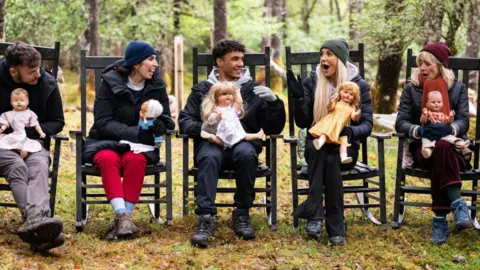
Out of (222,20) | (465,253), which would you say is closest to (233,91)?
(465,253)

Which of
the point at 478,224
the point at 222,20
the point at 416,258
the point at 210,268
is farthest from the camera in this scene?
the point at 222,20

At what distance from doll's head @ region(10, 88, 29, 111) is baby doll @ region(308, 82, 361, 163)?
6.43 feet

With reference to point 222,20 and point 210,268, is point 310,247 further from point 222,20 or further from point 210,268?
point 222,20

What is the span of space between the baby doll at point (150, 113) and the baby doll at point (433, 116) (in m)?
1.86

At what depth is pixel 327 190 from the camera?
15.8 ft

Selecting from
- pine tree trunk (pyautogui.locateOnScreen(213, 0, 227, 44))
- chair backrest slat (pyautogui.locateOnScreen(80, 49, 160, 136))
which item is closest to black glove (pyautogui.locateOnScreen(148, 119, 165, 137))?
chair backrest slat (pyautogui.locateOnScreen(80, 49, 160, 136))

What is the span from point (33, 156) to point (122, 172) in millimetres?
606

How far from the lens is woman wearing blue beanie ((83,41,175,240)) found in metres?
4.74

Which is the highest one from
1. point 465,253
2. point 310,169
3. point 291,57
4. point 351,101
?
point 291,57

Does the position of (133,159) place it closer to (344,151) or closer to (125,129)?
(125,129)

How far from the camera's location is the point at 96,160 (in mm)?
4781

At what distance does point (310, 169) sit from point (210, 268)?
1.10 m

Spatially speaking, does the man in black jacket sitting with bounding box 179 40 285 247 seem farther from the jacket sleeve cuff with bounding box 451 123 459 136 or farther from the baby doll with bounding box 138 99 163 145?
the jacket sleeve cuff with bounding box 451 123 459 136

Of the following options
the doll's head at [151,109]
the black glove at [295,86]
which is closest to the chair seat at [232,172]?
the doll's head at [151,109]
